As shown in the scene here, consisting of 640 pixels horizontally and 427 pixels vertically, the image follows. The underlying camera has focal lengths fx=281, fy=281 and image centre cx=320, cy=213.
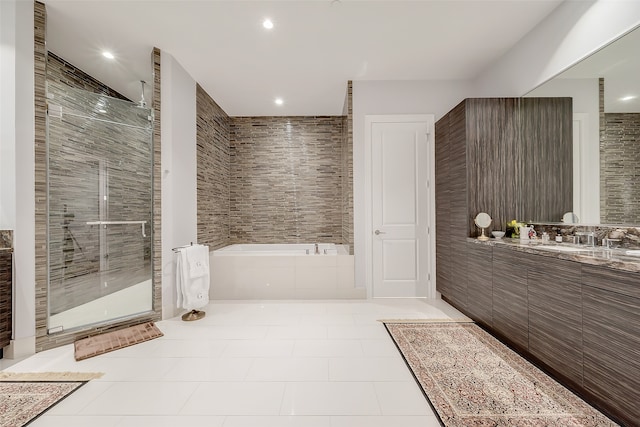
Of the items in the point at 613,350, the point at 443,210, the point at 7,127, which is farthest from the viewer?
the point at 443,210

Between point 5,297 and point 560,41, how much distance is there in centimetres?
503

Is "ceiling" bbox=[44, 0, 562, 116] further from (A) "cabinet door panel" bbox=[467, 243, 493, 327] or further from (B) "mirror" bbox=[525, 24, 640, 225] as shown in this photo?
(A) "cabinet door panel" bbox=[467, 243, 493, 327]

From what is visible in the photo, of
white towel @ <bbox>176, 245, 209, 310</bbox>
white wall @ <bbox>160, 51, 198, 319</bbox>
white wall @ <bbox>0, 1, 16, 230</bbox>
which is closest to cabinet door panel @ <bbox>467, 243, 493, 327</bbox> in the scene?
white towel @ <bbox>176, 245, 209, 310</bbox>

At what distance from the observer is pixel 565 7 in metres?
2.36

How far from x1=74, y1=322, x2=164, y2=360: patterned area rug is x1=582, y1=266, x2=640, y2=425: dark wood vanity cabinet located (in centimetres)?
324

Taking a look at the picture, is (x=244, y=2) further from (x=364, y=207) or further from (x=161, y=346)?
(x=161, y=346)

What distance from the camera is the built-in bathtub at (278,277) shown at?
3.73 meters

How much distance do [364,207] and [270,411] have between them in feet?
8.51

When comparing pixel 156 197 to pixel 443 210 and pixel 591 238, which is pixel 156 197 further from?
pixel 591 238

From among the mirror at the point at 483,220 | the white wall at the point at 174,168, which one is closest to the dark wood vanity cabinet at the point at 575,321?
the mirror at the point at 483,220

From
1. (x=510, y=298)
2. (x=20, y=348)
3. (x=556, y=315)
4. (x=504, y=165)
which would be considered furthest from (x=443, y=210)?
(x=20, y=348)

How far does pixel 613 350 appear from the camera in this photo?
4.83ft

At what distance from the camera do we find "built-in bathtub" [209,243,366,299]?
3.73 metres

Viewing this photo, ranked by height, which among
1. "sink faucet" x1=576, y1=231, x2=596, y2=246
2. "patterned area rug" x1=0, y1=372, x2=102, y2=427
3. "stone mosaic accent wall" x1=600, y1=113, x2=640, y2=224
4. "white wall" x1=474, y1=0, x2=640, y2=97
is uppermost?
"white wall" x1=474, y1=0, x2=640, y2=97
